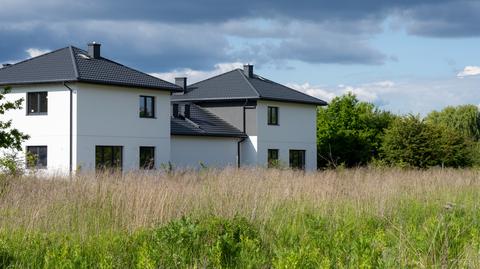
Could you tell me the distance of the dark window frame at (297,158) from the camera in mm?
44594

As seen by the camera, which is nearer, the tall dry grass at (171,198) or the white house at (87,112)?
the tall dry grass at (171,198)

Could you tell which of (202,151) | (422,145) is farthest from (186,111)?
(422,145)

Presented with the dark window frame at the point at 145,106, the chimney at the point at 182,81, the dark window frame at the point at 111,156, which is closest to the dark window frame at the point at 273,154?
the chimney at the point at 182,81

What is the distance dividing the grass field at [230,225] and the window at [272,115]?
85.5 ft

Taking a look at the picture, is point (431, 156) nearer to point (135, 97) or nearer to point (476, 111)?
point (135, 97)

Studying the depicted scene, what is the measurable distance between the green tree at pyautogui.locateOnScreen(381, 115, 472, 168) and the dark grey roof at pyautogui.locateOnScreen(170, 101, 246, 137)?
8688 millimetres

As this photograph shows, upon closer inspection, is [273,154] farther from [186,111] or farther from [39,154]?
[39,154]

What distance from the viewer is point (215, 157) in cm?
4050

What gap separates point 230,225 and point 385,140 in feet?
115

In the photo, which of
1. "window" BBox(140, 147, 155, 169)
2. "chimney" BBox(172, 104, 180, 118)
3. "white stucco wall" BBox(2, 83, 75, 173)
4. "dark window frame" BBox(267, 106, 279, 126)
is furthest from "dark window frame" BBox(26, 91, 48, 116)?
"dark window frame" BBox(267, 106, 279, 126)

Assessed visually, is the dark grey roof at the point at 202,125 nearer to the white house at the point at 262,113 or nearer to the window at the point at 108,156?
the white house at the point at 262,113

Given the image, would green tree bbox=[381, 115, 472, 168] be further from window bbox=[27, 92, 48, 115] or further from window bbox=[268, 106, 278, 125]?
window bbox=[27, 92, 48, 115]

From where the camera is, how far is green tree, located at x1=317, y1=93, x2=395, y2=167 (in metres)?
48.5

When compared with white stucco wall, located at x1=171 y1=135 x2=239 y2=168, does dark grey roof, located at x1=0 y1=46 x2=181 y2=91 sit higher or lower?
higher
